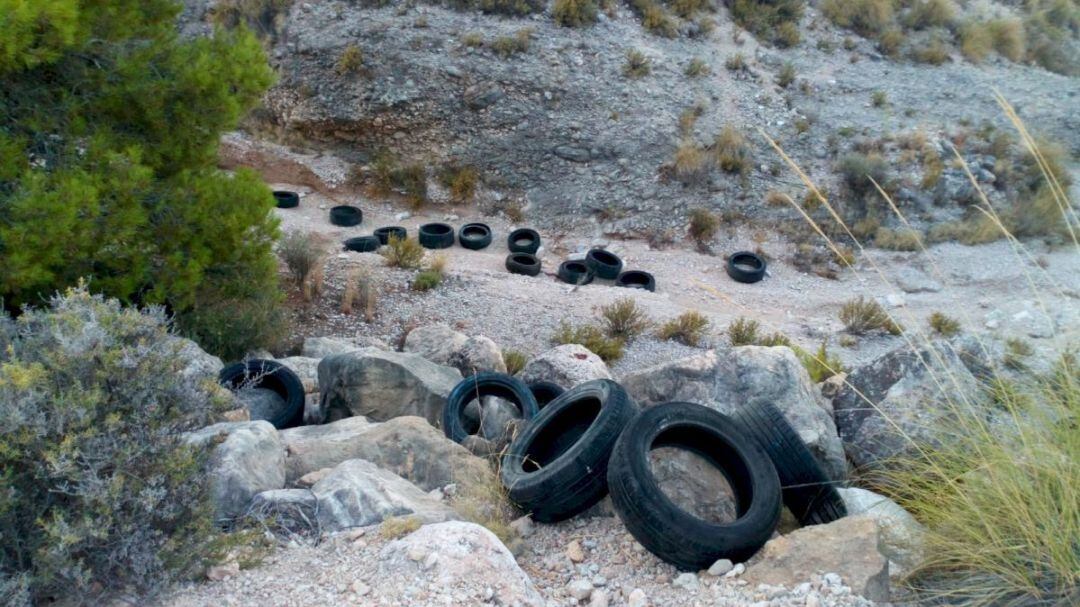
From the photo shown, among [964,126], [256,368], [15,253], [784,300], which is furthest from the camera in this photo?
[964,126]

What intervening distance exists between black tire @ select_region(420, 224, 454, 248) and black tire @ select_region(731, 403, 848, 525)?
428 inches

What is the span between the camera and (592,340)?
11.0 metres

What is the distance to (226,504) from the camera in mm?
4449

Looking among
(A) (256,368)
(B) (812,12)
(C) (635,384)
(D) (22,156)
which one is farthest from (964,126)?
(D) (22,156)

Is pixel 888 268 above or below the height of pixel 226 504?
below

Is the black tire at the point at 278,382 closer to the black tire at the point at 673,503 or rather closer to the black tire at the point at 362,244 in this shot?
the black tire at the point at 673,503

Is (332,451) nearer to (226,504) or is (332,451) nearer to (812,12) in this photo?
(226,504)

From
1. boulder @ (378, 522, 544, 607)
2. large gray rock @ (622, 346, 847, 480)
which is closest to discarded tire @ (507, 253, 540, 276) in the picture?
large gray rock @ (622, 346, 847, 480)

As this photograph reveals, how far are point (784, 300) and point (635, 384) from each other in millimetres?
8453

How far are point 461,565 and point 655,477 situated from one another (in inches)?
60.2

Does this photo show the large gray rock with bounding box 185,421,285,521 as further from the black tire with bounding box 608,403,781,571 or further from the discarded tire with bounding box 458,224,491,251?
the discarded tire with bounding box 458,224,491,251

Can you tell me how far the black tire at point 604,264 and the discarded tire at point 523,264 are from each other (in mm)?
926

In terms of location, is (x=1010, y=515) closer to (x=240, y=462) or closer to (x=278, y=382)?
(x=240, y=462)

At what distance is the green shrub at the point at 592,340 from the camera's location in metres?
11.0
